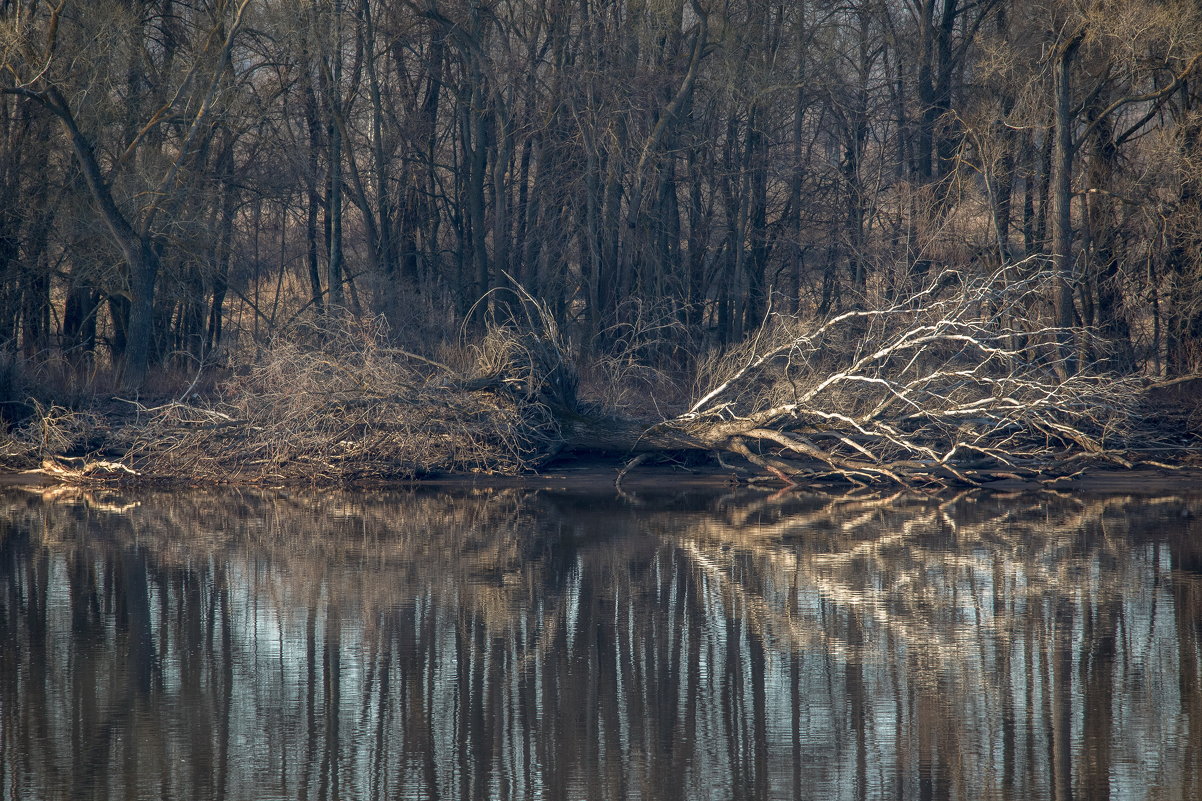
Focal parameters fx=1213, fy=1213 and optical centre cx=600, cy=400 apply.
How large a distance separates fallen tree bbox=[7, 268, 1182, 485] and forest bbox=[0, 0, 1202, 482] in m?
0.07

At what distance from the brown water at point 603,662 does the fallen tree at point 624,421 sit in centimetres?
360

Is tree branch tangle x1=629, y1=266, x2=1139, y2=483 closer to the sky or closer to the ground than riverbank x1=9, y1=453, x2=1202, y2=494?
closer to the sky

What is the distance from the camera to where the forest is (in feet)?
55.7

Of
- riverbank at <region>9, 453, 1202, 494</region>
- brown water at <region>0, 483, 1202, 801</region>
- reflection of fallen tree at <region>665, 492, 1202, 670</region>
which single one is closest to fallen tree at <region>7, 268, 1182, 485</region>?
riverbank at <region>9, 453, 1202, 494</region>

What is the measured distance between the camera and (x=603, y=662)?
289 inches

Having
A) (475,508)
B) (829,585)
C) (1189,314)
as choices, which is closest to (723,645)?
(829,585)

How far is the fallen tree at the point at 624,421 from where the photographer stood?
16.1m

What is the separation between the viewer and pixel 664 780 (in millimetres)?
5430

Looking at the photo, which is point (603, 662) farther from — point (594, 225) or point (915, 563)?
point (594, 225)

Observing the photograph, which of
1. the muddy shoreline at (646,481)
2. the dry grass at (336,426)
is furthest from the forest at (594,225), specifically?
the muddy shoreline at (646,481)

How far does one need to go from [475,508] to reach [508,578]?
4743 mm

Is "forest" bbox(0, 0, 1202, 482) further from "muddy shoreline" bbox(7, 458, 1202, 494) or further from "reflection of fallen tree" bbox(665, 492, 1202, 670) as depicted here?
"reflection of fallen tree" bbox(665, 492, 1202, 670)

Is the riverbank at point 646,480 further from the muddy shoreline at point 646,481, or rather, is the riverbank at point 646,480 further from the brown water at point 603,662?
the brown water at point 603,662

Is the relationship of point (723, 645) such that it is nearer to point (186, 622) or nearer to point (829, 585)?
point (829, 585)
